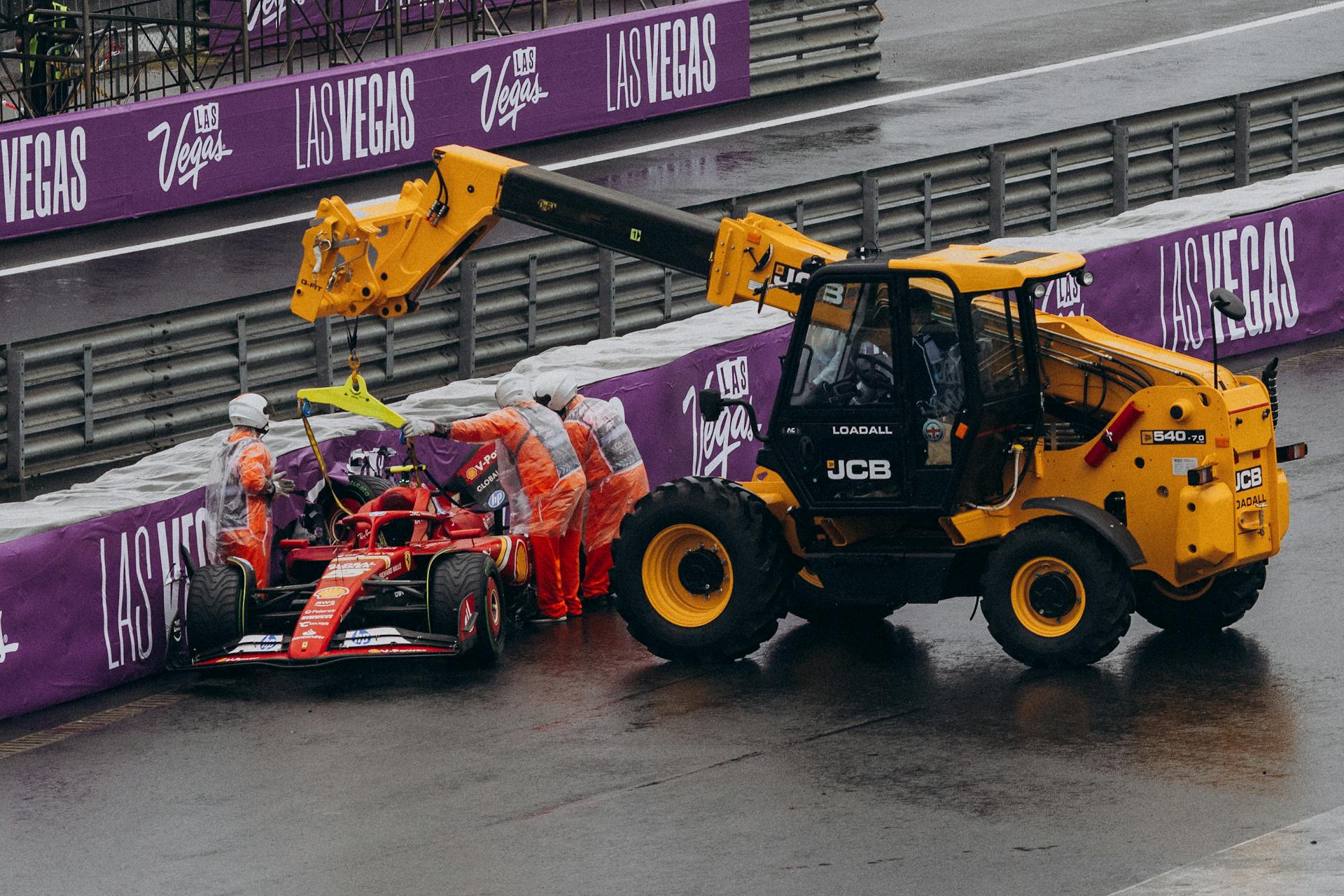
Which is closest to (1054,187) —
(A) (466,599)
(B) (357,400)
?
(B) (357,400)

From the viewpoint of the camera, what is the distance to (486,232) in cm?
1605

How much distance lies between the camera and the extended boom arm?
50.3 ft

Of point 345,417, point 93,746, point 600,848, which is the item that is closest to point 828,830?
point 600,848

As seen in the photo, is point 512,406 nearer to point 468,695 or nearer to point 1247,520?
point 468,695

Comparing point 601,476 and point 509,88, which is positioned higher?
point 509,88

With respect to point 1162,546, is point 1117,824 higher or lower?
lower

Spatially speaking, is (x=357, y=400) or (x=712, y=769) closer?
(x=712, y=769)

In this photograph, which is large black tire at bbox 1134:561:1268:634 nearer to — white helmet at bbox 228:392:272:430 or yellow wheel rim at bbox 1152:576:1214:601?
yellow wheel rim at bbox 1152:576:1214:601

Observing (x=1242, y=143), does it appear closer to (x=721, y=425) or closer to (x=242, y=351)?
(x=721, y=425)

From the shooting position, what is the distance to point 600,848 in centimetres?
1181

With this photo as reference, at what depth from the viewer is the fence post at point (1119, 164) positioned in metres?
25.7

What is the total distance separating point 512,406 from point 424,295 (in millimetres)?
5275

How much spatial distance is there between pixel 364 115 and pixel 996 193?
26.2 feet

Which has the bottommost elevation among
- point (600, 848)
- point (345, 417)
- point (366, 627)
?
point (600, 848)
